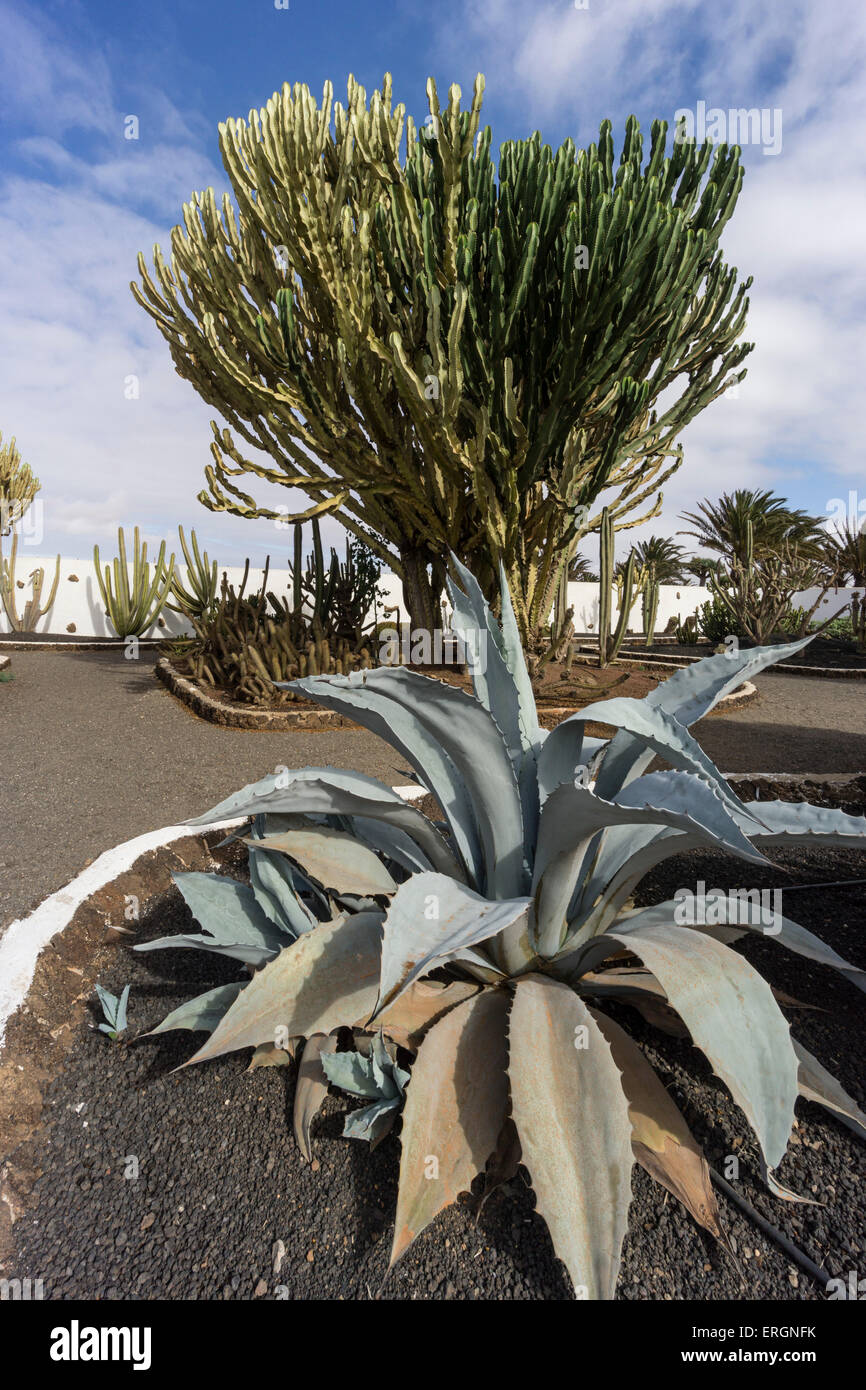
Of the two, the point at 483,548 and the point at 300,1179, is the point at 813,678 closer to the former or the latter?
the point at 483,548

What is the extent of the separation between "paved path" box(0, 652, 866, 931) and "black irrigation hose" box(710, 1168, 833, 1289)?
5.73ft

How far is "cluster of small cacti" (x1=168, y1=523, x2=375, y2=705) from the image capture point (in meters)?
5.72

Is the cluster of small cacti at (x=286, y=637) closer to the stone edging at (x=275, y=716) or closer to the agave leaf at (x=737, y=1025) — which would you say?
the stone edging at (x=275, y=716)

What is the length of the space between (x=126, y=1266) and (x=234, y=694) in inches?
204

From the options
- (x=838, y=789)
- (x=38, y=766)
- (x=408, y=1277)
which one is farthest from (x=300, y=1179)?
(x=38, y=766)

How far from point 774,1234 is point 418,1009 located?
599 mm

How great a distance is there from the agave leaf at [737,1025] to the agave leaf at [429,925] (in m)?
0.25

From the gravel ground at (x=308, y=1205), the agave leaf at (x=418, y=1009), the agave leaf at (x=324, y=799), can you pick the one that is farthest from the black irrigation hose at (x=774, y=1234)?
the agave leaf at (x=324, y=799)

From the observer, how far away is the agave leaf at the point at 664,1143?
95 cm

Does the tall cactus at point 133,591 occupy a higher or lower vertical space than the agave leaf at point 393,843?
higher

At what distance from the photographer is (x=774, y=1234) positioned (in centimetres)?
95

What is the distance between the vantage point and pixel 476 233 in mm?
5227

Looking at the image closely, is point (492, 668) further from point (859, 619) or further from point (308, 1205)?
point (859, 619)

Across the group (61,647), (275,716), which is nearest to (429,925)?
(275,716)
